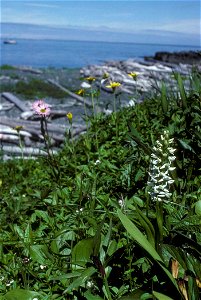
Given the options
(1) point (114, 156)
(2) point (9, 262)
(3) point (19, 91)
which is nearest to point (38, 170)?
(1) point (114, 156)

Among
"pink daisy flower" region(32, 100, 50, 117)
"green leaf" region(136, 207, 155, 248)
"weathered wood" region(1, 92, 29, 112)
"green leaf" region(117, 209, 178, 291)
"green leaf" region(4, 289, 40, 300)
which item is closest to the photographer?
"green leaf" region(117, 209, 178, 291)

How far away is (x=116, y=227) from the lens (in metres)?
3.08

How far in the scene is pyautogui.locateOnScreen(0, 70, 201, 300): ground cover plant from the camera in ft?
8.44

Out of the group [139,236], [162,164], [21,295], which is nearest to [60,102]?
[21,295]

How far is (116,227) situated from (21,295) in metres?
0.62

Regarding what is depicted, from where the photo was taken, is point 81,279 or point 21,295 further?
point 21,295

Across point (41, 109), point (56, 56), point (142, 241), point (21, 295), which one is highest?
point (41, 109)

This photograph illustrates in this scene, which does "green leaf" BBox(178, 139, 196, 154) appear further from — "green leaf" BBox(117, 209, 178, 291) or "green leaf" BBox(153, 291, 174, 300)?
"green leaf" BBox(153, 291, 174, 300)

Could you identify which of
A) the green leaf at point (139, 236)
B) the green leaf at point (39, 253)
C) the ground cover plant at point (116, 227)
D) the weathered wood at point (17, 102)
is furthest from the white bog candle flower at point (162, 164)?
the weathered wood at point (17, 102)

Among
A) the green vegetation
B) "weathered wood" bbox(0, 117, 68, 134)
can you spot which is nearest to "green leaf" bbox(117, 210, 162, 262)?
"weathered wood" bbox(0, 117, 68, 134)

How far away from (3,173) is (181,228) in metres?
3.53

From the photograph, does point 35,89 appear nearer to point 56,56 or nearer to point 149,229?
point 149,229

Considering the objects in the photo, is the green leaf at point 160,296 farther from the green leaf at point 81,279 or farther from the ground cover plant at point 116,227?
the green leaf at point 81,279

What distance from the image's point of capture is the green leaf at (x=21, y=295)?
276 centimetres
